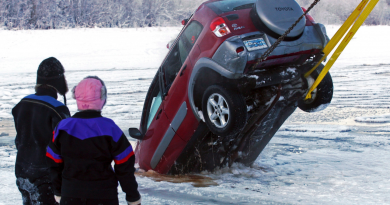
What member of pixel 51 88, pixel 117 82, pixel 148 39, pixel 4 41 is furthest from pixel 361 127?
pixel 4 41

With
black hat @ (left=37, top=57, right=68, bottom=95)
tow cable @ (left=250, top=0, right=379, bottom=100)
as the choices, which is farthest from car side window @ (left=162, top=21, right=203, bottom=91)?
black hat @ (left=37, top=57, right=68, bottom=95)

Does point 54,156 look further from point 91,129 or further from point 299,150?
point 299,150

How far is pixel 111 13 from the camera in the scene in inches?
1419

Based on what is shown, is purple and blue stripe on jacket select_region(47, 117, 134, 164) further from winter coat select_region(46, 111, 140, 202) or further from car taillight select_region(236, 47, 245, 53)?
car taillight select_region(236, 47, 245, 53)

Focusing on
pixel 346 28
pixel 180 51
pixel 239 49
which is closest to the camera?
pixel 239 49

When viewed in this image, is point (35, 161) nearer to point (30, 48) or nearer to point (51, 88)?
point (51, 88)

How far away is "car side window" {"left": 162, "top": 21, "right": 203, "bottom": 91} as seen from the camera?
4414mm

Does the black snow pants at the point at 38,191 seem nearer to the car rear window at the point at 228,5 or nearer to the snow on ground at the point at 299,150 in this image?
the snow on ground at the point at 299,150

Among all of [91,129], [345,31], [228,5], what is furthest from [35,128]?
[345,31]

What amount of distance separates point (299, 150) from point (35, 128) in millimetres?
4416

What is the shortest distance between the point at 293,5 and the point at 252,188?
203 centimetres

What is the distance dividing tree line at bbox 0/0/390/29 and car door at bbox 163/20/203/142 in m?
28.5

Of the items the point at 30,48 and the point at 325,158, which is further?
the point at 30,48

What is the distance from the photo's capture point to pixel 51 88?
3125mm
